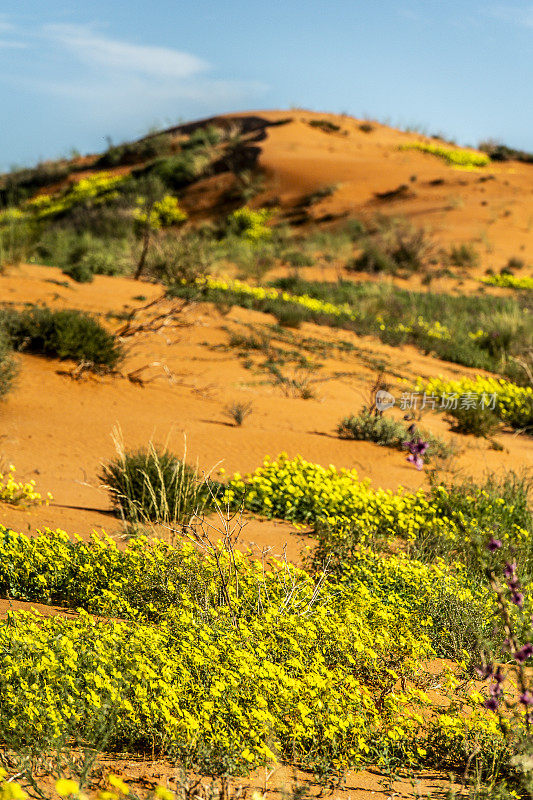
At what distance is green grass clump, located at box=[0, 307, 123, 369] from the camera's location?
29.8ft

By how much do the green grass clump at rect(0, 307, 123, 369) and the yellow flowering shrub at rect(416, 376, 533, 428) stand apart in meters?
3.76

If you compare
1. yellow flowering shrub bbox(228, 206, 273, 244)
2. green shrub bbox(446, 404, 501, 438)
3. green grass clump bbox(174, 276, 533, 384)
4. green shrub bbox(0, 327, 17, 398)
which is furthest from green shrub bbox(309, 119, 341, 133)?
green shrub bbox(0, 327, 17, 398)

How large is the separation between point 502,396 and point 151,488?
572cm

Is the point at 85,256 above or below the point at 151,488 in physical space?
above

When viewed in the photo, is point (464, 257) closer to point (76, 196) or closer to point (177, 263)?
point (177, 263)

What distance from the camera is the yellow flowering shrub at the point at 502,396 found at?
375 inches

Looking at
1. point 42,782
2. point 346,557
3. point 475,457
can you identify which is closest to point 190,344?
point 475,457

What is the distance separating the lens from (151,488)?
5422mm

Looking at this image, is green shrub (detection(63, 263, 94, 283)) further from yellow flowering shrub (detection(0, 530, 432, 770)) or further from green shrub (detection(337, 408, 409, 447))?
yellow flowering shrub (detection(0, 530, 432, 770))

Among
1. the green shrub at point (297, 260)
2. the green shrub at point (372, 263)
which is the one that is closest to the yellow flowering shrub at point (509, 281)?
the green shrub at point (372, 263)

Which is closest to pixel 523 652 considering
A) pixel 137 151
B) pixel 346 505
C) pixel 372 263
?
pixel 346 505

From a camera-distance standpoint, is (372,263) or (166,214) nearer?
(372,263)

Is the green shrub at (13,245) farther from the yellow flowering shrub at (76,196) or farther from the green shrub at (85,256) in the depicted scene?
the yellow flowering shrub at (76,196)

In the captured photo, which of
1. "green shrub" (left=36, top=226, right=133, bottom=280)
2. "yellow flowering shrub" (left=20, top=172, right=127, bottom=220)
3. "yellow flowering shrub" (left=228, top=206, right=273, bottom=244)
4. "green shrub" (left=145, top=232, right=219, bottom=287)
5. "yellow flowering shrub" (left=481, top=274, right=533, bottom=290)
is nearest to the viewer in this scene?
"green shrub" (left=145, top=232, right=219, bottom=287)
